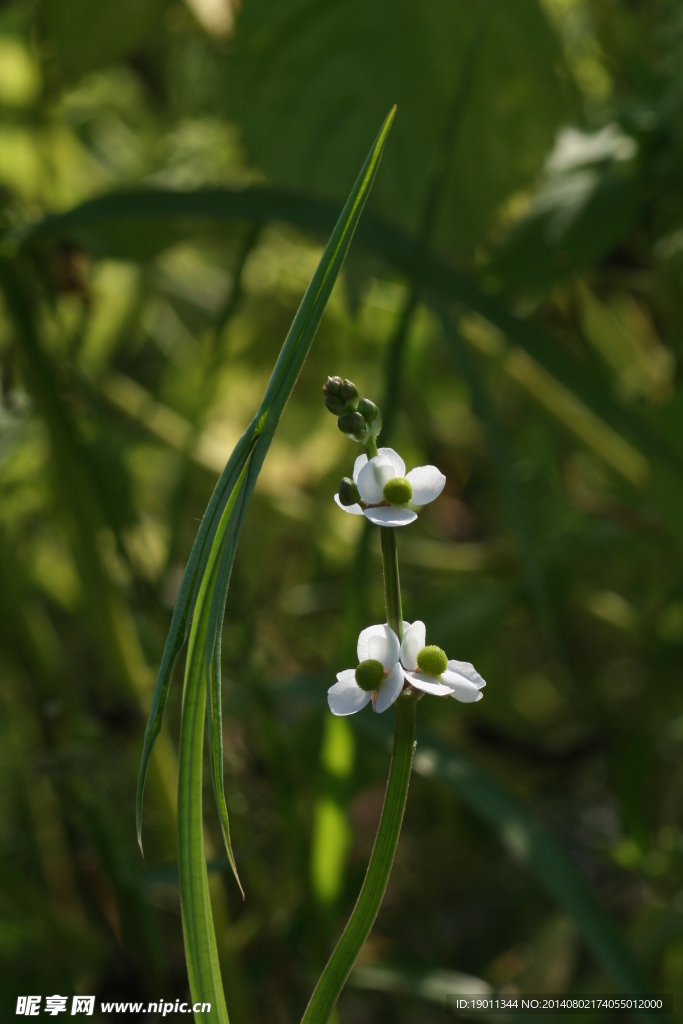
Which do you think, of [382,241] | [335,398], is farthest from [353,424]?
[382,241]

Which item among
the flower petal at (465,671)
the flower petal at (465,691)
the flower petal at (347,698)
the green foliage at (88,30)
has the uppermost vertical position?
the green foliage at (88,30)

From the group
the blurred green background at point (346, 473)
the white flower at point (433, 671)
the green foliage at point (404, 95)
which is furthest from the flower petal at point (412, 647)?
the green foliage at point (404, 95)

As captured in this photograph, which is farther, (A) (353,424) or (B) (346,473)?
(B) (346,473)

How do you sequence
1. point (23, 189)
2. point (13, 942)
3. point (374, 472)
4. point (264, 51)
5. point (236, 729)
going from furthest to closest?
point (23, 189), point (236, 729), point (264, 51), point (13, 942), point (374, 472)

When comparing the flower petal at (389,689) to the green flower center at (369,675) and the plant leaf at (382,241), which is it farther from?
the plant leaf at (382,241)

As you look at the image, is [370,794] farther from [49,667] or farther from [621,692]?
[49,667]

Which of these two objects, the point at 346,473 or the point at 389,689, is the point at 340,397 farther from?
the point at 346,473

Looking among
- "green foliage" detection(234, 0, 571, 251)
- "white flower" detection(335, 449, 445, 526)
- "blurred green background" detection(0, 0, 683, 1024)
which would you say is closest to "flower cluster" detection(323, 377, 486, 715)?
"white flower" detection(335, 449, 445, 526)

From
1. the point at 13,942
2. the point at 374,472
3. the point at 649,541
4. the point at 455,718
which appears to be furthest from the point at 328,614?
the point at 374,472

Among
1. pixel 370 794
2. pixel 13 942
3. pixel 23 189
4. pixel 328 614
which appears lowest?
pixel 370 794
